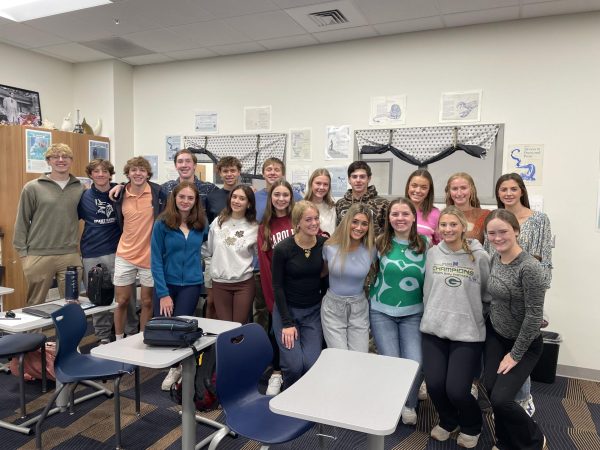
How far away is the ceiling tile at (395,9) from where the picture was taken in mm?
3342

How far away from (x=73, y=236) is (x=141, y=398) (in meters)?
1.39

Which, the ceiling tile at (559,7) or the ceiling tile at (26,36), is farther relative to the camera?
the ceiling tile at (26,36)

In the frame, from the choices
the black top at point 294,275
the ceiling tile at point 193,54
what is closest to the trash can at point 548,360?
the black top at point 294,275

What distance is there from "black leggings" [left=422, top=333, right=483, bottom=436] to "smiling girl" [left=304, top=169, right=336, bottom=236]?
1.00m

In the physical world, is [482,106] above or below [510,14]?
below

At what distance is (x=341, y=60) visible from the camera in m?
4.27

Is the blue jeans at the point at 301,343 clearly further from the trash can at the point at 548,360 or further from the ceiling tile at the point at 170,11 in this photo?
the ceiling tile at the point at 170,11

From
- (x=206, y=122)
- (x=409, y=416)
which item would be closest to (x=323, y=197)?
(x=409, y=416)

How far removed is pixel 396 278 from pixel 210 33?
2.95 m

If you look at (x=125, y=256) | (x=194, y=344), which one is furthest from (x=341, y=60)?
(x=194, y=344)

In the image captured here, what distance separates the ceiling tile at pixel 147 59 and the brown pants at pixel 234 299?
3.08m

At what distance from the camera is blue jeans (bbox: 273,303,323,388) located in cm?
262

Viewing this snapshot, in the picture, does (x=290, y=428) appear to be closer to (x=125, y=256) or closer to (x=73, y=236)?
(x=125, y=256)

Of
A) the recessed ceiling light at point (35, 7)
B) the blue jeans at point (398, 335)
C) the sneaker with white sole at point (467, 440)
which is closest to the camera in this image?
the sneaker with white sole at point (467, 440)
